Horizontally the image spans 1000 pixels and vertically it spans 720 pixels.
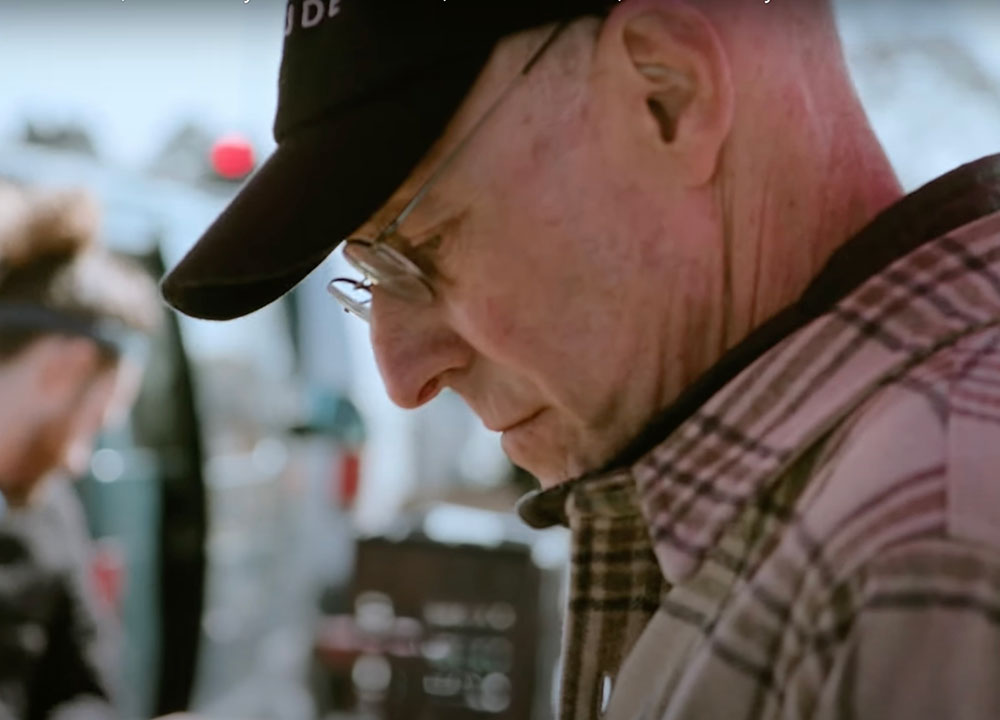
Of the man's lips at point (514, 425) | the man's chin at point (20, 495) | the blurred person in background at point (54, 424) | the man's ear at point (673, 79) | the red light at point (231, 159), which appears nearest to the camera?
the man's ear at point (673, 79)

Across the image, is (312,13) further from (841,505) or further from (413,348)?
(841,505)

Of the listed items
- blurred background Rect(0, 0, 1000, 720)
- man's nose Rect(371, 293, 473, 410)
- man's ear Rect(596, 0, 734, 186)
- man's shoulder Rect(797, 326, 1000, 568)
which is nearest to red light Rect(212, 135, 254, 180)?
blurred background Rect(0, 0, 1000, 720)

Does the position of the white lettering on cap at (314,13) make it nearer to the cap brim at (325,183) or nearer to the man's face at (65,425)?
the cap brim at (325,183)

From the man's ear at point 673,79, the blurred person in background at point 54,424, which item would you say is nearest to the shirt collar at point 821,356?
the man's ear at point 673,79

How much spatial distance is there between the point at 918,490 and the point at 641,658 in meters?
0.24

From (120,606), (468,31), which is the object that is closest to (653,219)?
(468,31)

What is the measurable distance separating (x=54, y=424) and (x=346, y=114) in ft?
8.42

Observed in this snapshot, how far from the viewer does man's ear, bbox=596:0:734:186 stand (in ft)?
3.11

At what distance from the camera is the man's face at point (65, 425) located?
3252 mm

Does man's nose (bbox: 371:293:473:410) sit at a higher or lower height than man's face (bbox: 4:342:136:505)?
lower

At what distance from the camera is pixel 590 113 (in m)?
0.98

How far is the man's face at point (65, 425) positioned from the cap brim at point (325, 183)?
2.38 meters

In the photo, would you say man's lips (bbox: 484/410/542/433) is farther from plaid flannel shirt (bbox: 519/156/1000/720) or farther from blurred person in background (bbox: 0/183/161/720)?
blurred person in background (bbox: 0/183/161/720)

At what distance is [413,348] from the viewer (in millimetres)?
1137
